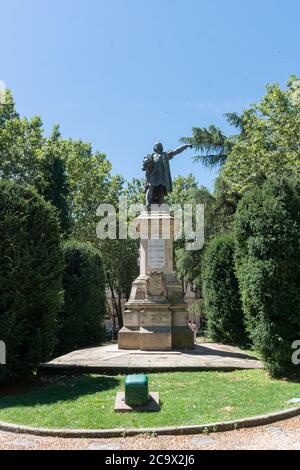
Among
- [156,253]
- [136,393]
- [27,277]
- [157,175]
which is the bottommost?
[136,393]

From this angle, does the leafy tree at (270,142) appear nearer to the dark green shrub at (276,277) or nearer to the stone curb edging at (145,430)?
the dark green shrub at (276,277)

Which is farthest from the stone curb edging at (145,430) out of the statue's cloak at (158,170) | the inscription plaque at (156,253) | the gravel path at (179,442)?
the statue's cloak at (158,170)

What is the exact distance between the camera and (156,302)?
45.3 feet

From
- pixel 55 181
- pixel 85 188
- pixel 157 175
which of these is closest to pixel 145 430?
pixel 157 175

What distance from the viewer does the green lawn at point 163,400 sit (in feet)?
22.0

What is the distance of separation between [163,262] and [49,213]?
5433 mm

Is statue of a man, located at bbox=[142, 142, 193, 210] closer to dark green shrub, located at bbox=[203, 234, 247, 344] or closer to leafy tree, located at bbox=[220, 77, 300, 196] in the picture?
dark green shrub, located at bbox=[203, 234, 247, 344]

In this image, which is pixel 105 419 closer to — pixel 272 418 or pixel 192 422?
pixel 192 422

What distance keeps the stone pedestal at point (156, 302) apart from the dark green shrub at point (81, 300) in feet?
9.53

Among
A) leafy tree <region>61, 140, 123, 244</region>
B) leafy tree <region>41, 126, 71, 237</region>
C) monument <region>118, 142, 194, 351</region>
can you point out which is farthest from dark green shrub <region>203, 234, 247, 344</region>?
leafy tree <region>61, 140, 123, 244</region>

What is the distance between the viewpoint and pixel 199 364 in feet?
34.9

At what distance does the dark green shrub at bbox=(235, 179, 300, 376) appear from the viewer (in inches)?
372

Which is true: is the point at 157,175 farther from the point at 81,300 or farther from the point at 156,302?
the point at 81,300

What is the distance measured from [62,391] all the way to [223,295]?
9104mm
